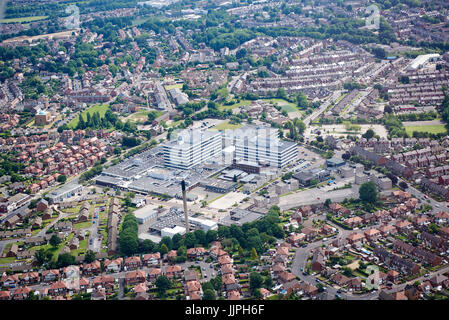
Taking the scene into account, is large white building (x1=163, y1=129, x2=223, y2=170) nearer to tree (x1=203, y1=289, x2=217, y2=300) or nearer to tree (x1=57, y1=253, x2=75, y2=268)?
tree (x1=57, y1=253, x2=75, y2=268)

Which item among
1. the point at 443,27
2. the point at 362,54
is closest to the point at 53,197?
the point at 362,54

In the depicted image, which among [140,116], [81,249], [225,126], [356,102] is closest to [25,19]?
[140,116]

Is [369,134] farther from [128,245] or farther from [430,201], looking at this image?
[128,245]

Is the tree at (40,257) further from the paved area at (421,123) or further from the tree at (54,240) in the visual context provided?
the paved area at (421,123)

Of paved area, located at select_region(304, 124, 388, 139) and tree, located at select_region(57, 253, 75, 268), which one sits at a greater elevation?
tree, located at select_region(57, 253, 75, 268)

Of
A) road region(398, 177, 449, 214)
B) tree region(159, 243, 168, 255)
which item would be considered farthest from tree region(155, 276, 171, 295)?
road region(398, 177, 449, 214)

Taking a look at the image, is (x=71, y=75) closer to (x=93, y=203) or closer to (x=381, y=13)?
(x=93, y=203)

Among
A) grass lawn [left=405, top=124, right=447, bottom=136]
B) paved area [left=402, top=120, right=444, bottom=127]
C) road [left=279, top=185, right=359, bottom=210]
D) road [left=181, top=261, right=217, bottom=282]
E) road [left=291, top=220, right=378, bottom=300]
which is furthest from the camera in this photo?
paved area [left=402, top=120, right=444, bottom=127]

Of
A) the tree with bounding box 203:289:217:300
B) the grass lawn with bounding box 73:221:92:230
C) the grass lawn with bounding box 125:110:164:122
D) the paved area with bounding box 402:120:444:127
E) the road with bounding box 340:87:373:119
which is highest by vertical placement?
the tree with bounding box 203:289:217:300
